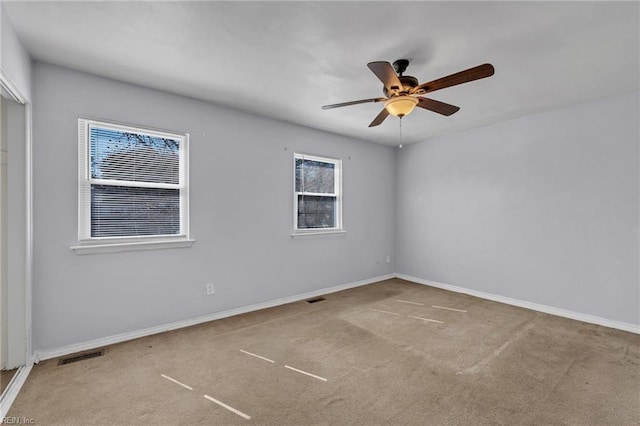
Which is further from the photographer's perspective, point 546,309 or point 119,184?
point 546,309

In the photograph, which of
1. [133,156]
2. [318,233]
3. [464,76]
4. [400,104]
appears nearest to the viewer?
[464,76]

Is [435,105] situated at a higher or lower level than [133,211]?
higher

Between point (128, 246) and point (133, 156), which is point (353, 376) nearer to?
point (128, 246)

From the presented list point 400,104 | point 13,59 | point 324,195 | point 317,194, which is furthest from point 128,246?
point 400,104

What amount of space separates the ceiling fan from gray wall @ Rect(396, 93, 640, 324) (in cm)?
208

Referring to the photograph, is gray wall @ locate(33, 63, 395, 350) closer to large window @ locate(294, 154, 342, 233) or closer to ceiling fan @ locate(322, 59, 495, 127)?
large window @ locate(294, 154, 342, 233)

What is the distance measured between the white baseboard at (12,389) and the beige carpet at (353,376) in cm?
5

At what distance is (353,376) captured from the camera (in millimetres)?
2326

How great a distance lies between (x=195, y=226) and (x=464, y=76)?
9.75ft

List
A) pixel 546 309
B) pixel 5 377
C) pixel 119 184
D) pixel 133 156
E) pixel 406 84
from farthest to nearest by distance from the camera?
1. pixel 546 309
2. pixel 133 156
3. pixel 119 184
4. pixel 406 84
5. pixel 5 377

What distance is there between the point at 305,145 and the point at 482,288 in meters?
3.42

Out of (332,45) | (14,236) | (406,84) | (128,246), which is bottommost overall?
(128,246)

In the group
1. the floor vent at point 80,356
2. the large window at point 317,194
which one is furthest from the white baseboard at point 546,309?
the floor vent at point 80,356

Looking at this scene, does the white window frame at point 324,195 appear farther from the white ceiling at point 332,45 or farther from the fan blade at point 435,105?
the fan blade at point 435,105
